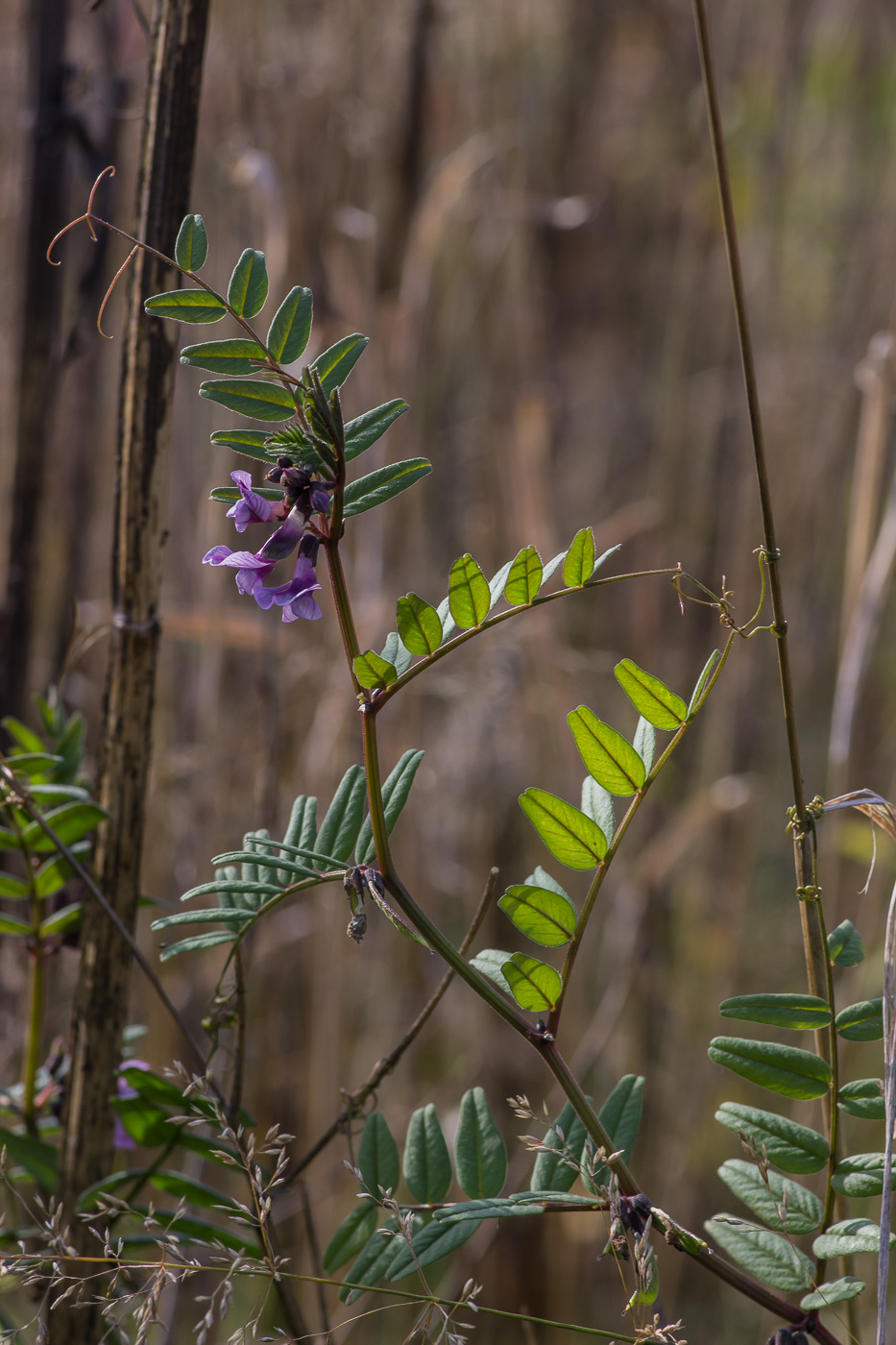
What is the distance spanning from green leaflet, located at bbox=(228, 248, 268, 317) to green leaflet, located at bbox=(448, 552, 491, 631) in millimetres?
123

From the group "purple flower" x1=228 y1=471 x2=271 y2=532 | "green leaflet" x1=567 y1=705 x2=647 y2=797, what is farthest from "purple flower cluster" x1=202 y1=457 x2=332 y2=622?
"green leaflet" x1=567 y1=705 x2=647 y2=797

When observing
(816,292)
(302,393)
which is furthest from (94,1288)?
(816,292)

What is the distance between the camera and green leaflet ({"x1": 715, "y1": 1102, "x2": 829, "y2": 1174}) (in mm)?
412

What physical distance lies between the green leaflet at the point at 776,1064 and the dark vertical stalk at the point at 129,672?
29 cm

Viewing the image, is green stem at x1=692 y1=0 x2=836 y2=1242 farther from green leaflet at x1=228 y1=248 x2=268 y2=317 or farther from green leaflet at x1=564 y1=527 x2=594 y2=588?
green leaflet at x1=228 y1=248 x2=268 y2=317

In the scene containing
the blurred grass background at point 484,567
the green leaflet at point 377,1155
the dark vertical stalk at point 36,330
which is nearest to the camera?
the green leaflet at point 377,1155

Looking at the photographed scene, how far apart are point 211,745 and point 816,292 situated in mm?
1579

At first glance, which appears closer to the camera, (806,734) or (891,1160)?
(891,1160)

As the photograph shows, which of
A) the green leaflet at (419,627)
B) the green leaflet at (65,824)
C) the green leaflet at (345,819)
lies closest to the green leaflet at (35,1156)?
the green leaflet at (65,824)

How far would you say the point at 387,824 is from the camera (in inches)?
15.6

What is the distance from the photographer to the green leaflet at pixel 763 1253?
1.32ft

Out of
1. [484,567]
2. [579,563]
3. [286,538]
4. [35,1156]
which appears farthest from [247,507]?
[484,567]

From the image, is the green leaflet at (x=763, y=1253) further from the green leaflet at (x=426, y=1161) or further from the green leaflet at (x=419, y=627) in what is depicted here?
the green leaflet at (x=419, y=627)

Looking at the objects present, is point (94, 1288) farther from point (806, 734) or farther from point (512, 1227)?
point (806, 734)
